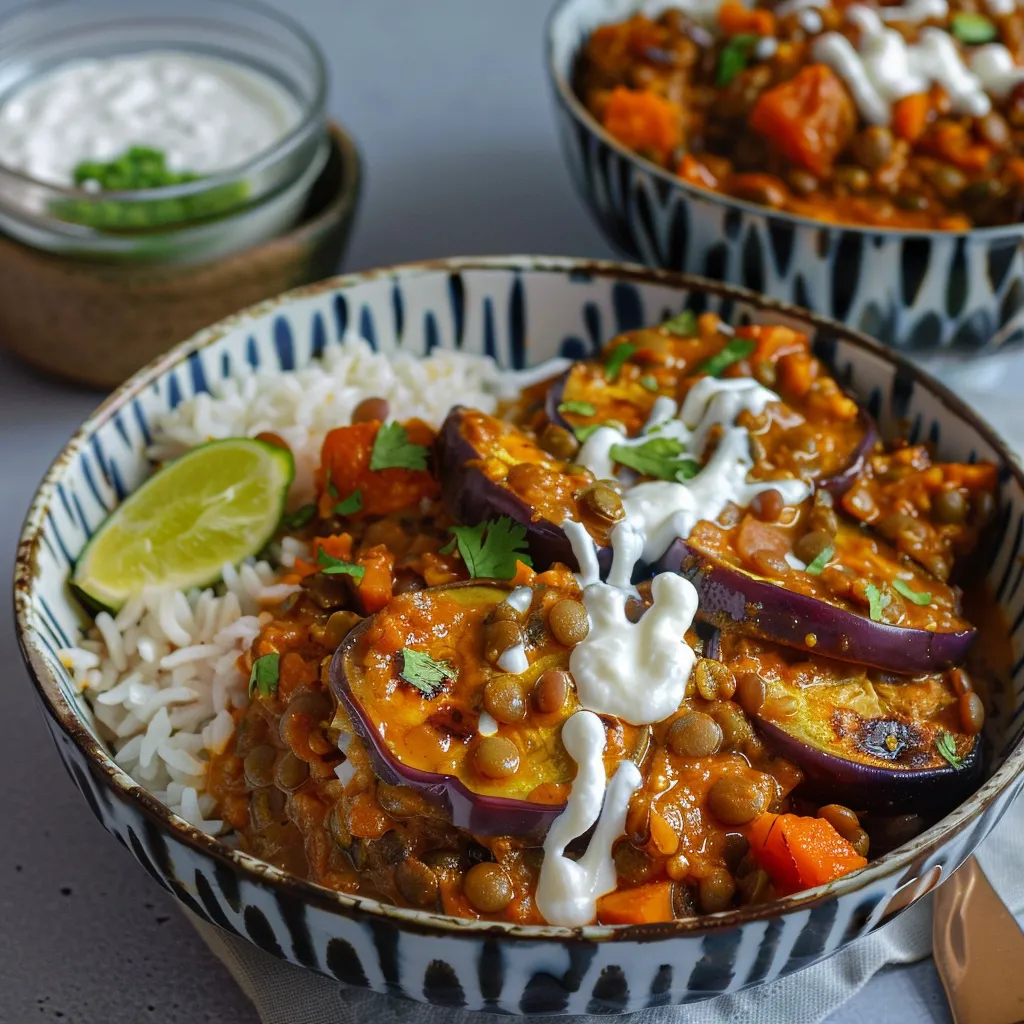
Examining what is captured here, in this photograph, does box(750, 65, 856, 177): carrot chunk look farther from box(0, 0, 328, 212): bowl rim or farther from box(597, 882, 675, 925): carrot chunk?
box(597, 882, 675, 925): carrot chunk

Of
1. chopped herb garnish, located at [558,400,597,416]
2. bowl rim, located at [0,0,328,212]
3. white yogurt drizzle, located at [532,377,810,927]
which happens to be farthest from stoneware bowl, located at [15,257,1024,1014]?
bowl rim, located at [0,0,328,212]

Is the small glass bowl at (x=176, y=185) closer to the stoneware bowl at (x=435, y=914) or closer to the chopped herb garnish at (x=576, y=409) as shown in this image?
the stoneware bowl at (x=435, y=914)

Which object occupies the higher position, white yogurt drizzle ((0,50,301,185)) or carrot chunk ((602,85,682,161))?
carrot chunk ((602,85,682,161))

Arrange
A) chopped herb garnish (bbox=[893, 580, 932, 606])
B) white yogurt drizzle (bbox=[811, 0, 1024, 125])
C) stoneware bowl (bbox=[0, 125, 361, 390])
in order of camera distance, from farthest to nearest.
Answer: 1. white yogurt drizzle (bbox=[811, 0, 1024, 125])
2. stoneware bowl (bbox=[0, 125, 361, 390])
3. chopped herb garnish (bbox=[893, 580, 932, 606])

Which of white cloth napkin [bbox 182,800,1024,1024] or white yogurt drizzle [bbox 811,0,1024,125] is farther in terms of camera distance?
white yogurt drizzle [bbox 811,0,1024,125]


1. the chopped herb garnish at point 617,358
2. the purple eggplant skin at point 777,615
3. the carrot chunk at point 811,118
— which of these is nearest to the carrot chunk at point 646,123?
the carrot chunk at point 811,118

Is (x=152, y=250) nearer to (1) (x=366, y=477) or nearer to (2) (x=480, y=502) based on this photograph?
(1) (x=366, y=477)

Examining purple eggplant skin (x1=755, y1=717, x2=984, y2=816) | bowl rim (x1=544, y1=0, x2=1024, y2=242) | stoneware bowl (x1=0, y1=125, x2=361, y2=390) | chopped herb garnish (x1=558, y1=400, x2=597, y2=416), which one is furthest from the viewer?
stoneware bowl (x1=0, y1=125, x2=361, y2=390)
